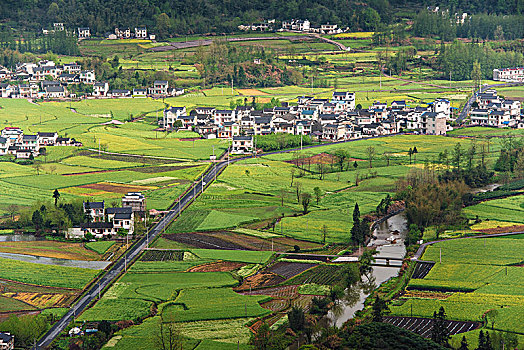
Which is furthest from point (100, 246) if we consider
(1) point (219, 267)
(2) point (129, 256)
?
(1) point (219, 267)

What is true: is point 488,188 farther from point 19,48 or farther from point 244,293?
point 19,48

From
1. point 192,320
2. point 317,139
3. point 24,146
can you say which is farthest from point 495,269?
point 24,146

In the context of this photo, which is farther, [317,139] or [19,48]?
[19,48]

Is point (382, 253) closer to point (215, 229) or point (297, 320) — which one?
point (215, 229)

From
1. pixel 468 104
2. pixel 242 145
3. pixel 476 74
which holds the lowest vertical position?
pixel 242 145

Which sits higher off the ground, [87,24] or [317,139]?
[87,24]

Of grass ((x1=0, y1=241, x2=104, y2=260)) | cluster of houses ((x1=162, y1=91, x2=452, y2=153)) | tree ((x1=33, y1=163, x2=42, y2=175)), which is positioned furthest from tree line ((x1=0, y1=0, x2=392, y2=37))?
grass ((x1=0, y1=241, x2=104, y2=260))
